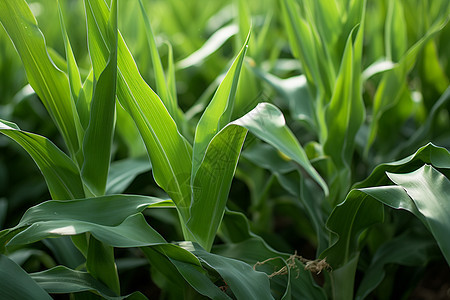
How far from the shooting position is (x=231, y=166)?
2.37 feet

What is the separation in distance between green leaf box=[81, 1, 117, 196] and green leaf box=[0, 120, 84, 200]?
3 centimetres

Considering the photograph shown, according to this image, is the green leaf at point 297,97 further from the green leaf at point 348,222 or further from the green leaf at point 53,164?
the green leaf at point 53,164

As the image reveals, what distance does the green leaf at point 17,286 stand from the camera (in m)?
0.63

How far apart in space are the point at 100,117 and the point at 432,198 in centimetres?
45

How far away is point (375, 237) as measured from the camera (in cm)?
103

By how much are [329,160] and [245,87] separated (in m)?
0.27

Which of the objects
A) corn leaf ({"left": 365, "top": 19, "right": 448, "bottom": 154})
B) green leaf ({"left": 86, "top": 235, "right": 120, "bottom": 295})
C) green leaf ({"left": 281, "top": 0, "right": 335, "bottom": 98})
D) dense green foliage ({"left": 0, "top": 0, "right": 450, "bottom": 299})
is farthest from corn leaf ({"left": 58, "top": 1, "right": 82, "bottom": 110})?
corn leaf ({"left": 365, "top": 19, "right": 448, "bottom": 154})

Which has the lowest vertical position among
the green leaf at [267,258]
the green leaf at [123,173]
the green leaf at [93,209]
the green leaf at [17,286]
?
the green leaf at [267,258]

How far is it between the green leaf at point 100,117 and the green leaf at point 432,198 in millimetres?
395

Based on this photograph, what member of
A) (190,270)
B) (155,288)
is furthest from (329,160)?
(155,288)

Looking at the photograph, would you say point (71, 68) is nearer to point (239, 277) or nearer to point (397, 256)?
point (239, 277)

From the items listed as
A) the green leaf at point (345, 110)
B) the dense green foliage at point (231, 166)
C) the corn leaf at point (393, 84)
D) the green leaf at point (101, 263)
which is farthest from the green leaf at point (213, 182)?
the corn leaf at point (393, 84)

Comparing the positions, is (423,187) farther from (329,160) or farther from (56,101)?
(56,101)

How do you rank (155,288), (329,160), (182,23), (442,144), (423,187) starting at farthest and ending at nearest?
(182,23) < (155,288) < (442,144) < (329,160) < (423,187)
